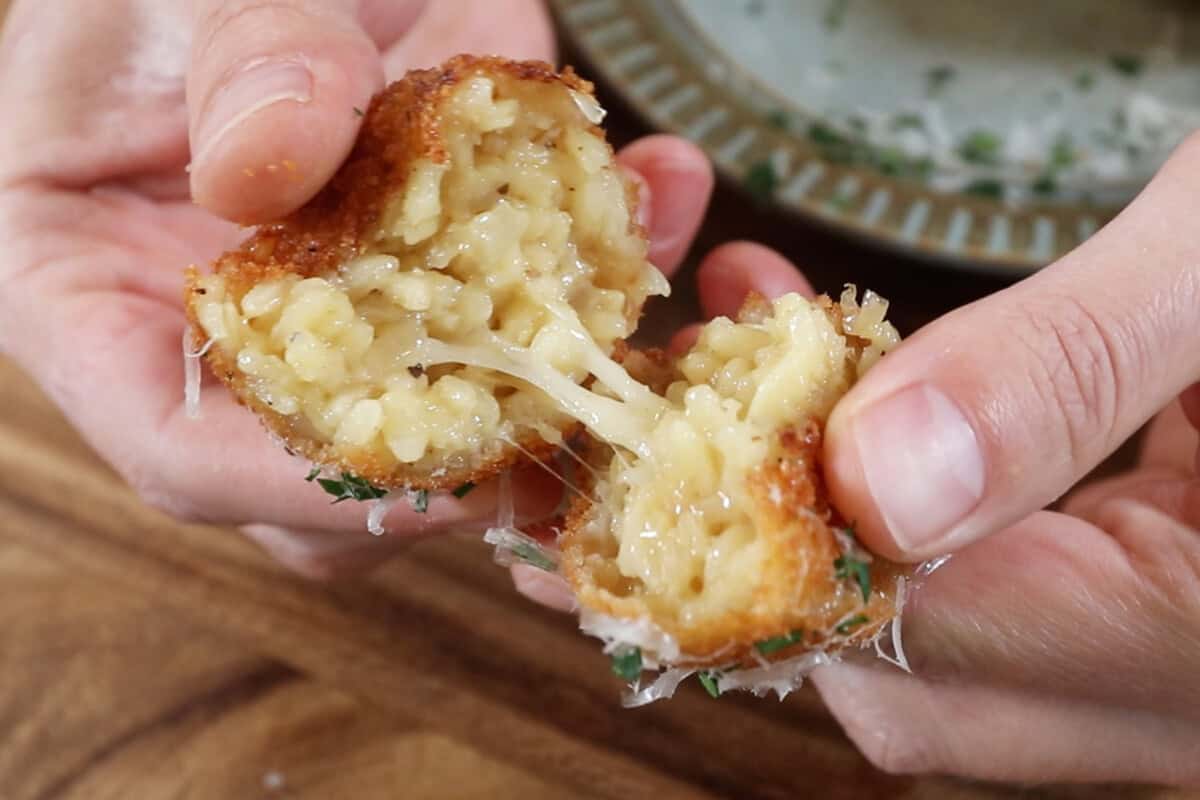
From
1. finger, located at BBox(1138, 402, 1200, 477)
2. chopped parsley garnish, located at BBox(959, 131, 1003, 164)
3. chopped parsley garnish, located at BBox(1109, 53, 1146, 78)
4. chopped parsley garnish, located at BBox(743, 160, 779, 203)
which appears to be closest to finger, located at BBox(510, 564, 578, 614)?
chopped parsley garnish, located at BBox(743, 160, 779, 203)

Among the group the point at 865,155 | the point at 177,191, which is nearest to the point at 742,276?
the point at 865,155

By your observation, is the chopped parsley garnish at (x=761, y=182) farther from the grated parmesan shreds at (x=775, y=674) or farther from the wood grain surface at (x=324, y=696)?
the grated parmesan shreds at (x=775, y=674)

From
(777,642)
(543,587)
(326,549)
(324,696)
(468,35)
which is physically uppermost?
(777,642)

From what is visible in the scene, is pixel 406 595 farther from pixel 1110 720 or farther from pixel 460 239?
pixel 1110 720

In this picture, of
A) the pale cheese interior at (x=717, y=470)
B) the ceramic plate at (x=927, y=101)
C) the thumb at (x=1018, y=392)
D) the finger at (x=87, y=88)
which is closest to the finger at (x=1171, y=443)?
the ceramic plate at (x=927, y=101)

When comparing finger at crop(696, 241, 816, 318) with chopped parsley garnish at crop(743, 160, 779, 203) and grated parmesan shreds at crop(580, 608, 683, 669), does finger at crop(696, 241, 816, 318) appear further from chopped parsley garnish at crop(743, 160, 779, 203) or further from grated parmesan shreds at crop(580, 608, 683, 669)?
grated parmesan shreds at crop(580, 608, 683, 669)

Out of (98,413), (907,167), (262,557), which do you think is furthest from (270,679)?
(907,167)

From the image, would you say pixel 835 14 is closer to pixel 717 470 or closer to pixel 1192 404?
pixel 1192 404
